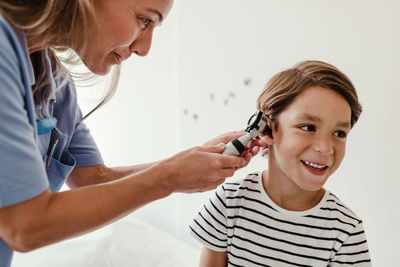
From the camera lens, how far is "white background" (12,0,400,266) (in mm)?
1146

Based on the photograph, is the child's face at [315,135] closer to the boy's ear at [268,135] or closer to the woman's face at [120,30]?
the boy's ear at [268,135]

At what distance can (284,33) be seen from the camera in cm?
137

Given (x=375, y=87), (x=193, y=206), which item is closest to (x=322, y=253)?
(x=375, y=87)

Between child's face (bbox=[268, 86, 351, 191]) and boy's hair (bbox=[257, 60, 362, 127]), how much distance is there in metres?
0.02

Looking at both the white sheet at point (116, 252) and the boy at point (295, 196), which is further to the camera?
the white sheet at point (116, 252)

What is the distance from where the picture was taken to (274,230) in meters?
1.02

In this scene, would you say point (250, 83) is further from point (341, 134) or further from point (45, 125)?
point (45, 125)

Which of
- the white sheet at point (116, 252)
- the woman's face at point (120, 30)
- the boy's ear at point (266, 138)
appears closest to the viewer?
the woman's face at point (120, 30)

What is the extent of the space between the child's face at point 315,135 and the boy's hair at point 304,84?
0.6 inches

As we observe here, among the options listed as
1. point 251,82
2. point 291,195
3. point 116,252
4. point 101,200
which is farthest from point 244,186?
point 116,252

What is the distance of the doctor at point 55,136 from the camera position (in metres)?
0.66

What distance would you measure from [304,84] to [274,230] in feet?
1.31

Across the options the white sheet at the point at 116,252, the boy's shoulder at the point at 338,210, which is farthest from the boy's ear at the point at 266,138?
the white sheet at the point at 116,252

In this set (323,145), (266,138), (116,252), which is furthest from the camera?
(116,252)
